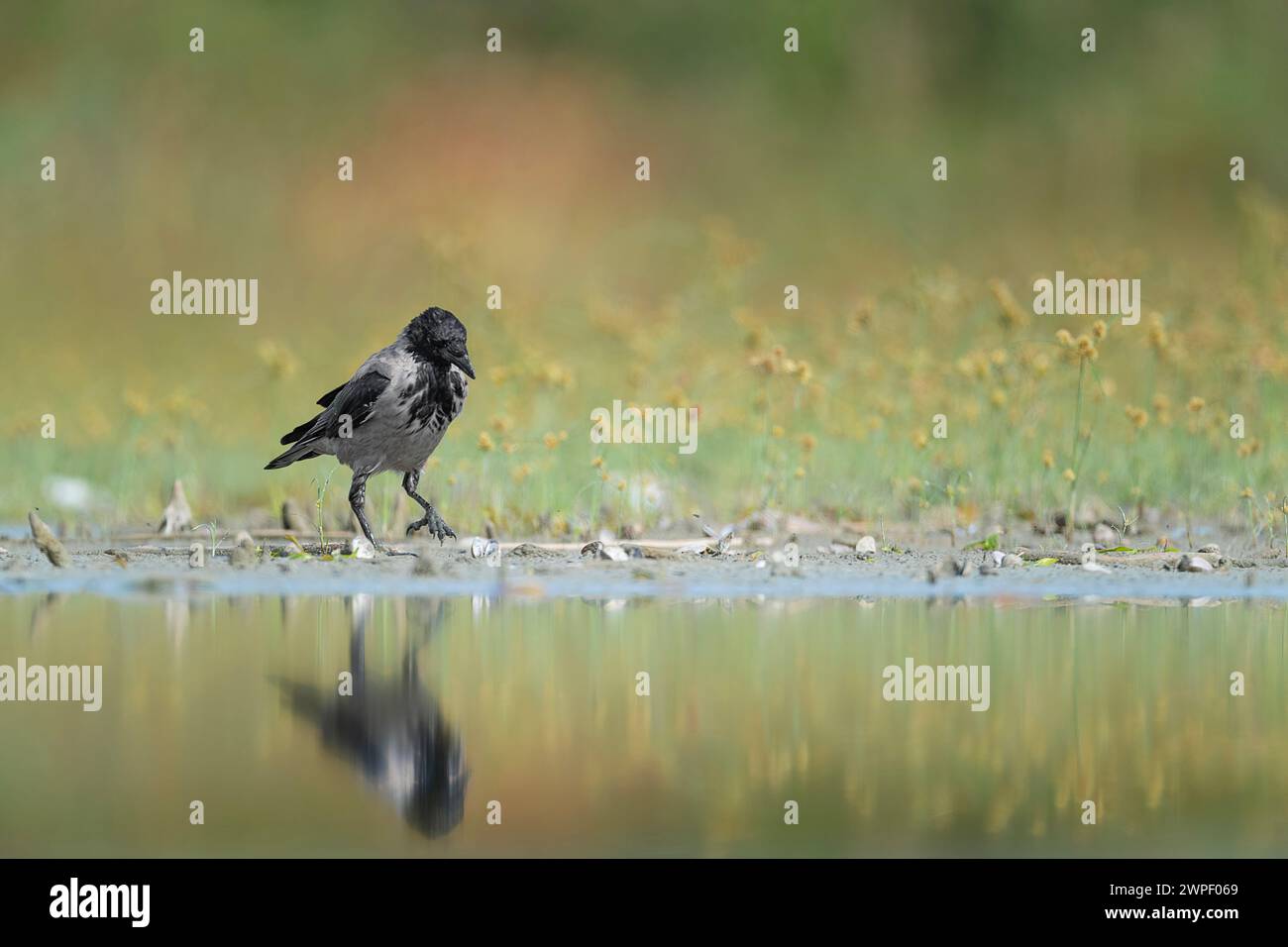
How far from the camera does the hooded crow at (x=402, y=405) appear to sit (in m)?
7.54

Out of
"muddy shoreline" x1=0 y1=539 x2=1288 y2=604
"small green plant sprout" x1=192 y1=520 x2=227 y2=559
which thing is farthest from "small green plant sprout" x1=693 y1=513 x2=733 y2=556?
"small green plant sprout" x1=192 y1=520 x2=227 y2=559

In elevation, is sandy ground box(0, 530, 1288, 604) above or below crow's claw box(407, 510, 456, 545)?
below

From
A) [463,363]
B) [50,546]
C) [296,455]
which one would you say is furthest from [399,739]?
[296,455]

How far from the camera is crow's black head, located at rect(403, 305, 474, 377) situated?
7574 mm

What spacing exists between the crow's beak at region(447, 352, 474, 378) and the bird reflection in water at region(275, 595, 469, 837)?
8.51 feet

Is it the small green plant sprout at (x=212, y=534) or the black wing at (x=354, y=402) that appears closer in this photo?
the small green plant sprout at (x=212, y=534)

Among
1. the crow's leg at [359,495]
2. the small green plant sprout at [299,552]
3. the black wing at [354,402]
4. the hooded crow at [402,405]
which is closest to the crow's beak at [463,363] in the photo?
the hooded crow at [402,405]

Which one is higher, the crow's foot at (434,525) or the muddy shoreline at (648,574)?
the crow's foot at (434,525)

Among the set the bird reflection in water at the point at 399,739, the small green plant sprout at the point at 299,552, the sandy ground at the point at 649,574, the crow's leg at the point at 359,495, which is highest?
the crow's leg at the point at 359,495

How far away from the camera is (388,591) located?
648cm

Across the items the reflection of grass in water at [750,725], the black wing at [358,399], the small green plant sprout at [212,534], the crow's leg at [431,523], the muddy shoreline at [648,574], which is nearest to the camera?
the reflection of grass in water at [750,725]

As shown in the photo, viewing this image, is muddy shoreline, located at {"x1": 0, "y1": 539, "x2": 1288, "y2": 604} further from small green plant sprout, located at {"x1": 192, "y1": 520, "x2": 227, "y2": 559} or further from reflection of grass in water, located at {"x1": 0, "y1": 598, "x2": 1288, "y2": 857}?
reflection of grass in water, located at {"x1": 0, "y1": 598, "x2": 1288, "y2": 857}

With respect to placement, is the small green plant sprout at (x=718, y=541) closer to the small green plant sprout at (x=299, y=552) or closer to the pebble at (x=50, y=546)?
the small green plant sprout at (x=299, y=552)

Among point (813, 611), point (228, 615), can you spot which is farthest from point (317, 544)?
point (813, 611)
